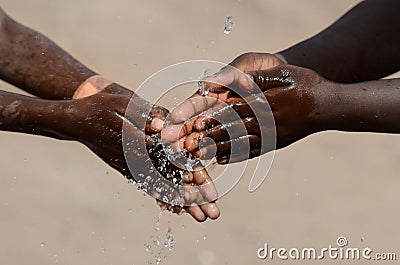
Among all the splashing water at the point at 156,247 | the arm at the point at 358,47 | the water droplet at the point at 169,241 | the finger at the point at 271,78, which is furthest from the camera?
the splashing water at the point at 156,247

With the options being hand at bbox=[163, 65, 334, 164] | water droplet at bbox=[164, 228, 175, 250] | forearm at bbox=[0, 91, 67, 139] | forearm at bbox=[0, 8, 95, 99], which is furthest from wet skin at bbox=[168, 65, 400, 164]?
water droplet at bbox=[164, 228, 175, 250]

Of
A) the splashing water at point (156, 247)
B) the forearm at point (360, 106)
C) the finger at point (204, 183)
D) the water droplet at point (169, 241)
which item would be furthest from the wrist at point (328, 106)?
the splashing water at point (156, 247)

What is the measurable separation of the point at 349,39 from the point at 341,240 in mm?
842

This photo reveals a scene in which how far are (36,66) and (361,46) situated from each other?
69 cm

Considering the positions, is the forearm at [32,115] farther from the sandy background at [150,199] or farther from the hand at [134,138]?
the sandy background at [150,199]

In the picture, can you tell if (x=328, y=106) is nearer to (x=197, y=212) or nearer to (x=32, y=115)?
(x=197, y=212)

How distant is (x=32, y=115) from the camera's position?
5.28 feet

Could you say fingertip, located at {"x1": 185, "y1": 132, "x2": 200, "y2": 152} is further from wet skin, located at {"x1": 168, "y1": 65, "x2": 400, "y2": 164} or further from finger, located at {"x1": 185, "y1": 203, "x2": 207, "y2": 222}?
finger, located at {"x1": 185, "y1": 203, "x2": 207, "y2": 222}

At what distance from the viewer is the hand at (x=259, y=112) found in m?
1.53

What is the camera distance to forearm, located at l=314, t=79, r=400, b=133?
156 centimetres

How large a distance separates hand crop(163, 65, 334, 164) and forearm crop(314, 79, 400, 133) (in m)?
0.01

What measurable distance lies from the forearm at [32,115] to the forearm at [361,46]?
526mm

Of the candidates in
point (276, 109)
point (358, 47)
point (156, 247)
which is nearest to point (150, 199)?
point (156, 247)

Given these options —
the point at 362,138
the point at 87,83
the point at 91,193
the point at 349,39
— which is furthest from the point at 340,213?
the point at 87,83
